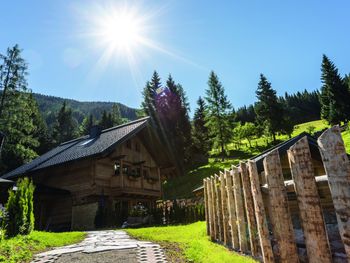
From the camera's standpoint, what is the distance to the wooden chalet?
18734 mm

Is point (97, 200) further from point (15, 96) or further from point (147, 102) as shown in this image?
point (147, 102)

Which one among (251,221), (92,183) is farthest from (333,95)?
(251,221)

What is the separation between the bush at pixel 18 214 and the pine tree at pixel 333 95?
153ft

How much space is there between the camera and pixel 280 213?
11.0 ft

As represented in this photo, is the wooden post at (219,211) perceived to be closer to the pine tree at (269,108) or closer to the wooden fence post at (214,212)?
the wooden fence post at (214,212)

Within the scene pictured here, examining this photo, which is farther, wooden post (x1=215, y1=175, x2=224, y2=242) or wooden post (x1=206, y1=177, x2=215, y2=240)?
wooden post (x1=206, y1=177, x2=215, y2=240)

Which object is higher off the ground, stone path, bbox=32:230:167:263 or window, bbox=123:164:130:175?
window, bbox=123:164:130:175

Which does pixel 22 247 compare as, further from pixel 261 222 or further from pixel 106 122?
pixel 106 122

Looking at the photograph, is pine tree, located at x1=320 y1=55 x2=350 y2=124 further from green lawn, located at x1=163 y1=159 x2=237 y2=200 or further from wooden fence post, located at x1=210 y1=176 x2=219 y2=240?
wooden fence post, located at x1=210 y1=176 x2=219 y2=240

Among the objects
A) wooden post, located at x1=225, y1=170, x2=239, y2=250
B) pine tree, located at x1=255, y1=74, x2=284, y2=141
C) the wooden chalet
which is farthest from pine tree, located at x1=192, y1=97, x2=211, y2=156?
wooden post, located at x1=225, y1=170, x2=239, y2=250

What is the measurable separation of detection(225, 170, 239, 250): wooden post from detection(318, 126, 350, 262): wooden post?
3654 millimetres

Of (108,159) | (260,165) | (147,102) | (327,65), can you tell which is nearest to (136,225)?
(108,159)

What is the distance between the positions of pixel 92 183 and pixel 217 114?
29587mm

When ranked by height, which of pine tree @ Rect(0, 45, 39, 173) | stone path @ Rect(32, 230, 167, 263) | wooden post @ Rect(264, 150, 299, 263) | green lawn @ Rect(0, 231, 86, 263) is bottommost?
stone path @ Rect(32, 230, 167, 263)
